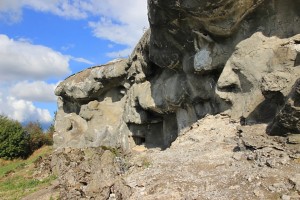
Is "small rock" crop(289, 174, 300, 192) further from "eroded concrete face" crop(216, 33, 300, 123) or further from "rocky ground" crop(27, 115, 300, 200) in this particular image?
"eroded concrete face" crop(216, 33, 300, 123)

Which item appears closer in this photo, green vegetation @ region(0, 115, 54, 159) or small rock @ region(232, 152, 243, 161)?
small rock @ region(232, 152, 243, 161)

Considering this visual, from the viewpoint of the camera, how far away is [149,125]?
1911 centimetres

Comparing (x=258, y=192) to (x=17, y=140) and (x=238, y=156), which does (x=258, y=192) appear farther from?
(x=17, y=140)

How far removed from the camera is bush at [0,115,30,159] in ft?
118

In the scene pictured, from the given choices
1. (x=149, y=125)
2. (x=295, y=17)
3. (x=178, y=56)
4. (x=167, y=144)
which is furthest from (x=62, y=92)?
(x=295, y=17)

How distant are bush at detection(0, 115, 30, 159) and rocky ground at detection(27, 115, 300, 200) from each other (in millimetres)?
27378

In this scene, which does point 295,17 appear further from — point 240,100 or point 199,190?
point 199,190

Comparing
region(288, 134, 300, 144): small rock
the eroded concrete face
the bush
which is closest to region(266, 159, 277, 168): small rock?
region(288, 134, 300, 144): small rock

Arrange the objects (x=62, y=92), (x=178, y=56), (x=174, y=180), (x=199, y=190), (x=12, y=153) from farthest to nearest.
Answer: (x=12, y=153) < (x=62, y=92) < (x=178, y=56) < (x=174, y=180) < (x=199, y=190)

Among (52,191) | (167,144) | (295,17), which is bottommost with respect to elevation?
(52,191)

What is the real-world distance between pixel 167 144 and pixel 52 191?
582 cm

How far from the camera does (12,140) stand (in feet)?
120

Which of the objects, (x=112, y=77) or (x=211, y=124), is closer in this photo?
(x=211, y=124)

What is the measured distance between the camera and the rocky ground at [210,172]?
6895 millimetres
